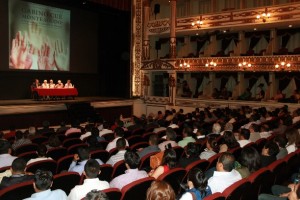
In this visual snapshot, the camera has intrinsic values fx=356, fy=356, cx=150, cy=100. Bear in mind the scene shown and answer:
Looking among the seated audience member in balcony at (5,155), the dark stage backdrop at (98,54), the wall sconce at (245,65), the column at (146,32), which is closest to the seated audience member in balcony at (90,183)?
the seated audience member in balcony at (5,155)

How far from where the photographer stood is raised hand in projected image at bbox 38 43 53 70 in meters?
16.1

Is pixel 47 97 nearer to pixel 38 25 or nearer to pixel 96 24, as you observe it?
pixel 38 25

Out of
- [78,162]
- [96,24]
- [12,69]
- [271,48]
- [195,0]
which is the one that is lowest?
[78,162]

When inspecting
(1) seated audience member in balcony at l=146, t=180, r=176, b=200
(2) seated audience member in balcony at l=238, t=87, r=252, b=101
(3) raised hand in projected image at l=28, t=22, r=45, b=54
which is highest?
(3) raised hand in projected image at l=28, t=22, r=45, b=54

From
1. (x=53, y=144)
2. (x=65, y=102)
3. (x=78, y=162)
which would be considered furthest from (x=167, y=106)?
(x=78, y=162)

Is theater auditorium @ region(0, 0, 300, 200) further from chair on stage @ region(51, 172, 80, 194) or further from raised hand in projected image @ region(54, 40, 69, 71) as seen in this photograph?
chair on stage @ region(51, 172, 80, 194)

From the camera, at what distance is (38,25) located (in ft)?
51.6

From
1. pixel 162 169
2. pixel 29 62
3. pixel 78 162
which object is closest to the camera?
pixel 162 169

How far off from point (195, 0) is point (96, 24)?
5.98 metres

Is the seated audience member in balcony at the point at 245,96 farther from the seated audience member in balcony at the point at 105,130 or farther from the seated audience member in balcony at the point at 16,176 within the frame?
the seated audience member in balcony at the point at 16,176

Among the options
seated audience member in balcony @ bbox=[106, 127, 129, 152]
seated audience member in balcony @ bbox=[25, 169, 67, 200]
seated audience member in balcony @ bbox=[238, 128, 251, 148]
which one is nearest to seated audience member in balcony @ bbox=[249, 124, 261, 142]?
seated audience member in balcony @ bbox=[238, 128, 251, 148]

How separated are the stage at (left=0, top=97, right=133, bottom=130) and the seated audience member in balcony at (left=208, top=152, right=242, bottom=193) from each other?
993cm

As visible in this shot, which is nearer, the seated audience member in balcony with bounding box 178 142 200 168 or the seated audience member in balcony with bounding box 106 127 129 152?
the seated audience member in balcony with bounding box 178 142 200 168

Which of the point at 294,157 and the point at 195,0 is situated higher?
the point at 195,0
